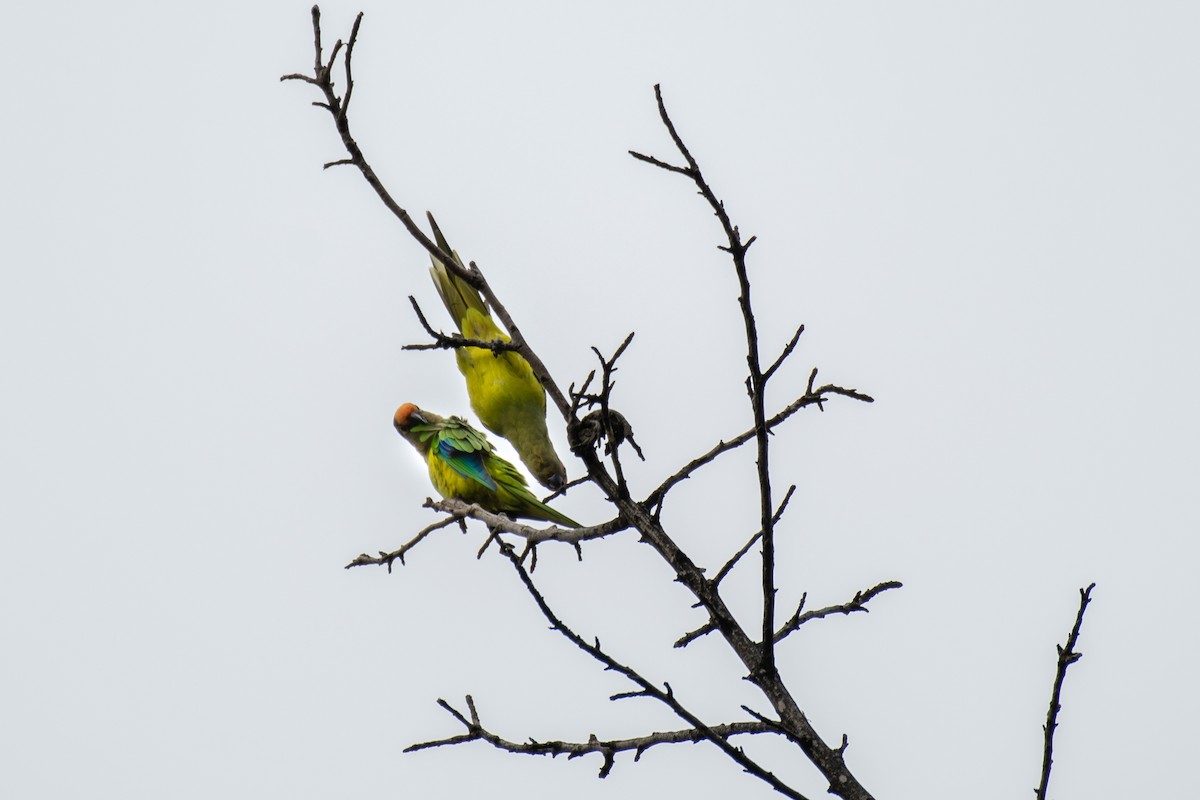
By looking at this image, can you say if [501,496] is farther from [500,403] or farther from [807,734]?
[807,734]

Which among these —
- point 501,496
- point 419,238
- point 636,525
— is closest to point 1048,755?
point 636,525

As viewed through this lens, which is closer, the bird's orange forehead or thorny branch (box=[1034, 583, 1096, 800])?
thorny branch (box=[1034, 583, 1096, 800])

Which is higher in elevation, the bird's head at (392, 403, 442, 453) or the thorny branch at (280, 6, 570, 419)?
the bird's head at (392, 403, 442, 453)

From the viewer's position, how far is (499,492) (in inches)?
350

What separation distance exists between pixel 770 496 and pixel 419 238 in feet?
5.73

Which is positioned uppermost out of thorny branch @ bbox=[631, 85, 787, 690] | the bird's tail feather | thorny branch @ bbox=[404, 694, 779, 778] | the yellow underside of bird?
the bird's tail feather

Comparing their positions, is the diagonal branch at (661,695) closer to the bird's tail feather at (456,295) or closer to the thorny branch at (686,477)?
the thorny branch at (686,477)

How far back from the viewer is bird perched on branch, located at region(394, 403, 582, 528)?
8938mm

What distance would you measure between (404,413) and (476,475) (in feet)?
3.77

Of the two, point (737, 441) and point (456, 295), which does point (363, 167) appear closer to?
point (737, 441)

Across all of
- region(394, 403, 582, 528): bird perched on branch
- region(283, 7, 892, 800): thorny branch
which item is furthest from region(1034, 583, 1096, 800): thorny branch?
region(394, 403, 582, 528): bird perched on branch

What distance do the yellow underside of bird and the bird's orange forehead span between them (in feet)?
2.07

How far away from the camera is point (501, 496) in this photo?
8930mm

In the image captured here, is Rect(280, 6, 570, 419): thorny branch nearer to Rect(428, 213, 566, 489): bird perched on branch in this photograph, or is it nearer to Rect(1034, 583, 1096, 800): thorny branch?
Rect(1034, 583, 1096, 800): thorny branch
